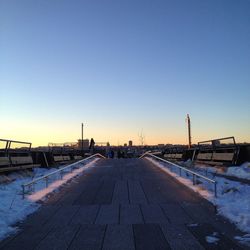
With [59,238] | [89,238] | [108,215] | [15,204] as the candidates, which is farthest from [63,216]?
[89,238]

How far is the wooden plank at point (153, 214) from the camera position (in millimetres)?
9781

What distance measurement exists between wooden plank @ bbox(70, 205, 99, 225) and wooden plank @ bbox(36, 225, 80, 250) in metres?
0.53

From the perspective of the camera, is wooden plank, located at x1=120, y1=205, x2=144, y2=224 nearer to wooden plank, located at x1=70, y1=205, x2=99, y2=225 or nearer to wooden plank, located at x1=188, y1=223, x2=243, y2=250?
wooden plank, located at x1=70, y1=205, x2=99, y2=225

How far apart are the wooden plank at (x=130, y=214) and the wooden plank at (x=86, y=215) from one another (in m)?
0.72

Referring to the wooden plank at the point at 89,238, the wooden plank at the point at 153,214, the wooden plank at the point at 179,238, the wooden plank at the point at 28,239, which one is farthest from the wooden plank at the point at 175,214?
the wooden plank at the point at 28,239

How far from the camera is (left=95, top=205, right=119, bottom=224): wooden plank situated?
9.69 m

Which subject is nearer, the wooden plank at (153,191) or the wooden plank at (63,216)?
the wooden plank at (63,216)

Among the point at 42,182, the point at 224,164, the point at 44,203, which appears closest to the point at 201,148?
the point at 224,164

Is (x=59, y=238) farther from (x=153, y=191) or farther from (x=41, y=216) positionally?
(x=153, y=191)

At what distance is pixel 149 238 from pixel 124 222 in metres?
1.54

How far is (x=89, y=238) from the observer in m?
8.16

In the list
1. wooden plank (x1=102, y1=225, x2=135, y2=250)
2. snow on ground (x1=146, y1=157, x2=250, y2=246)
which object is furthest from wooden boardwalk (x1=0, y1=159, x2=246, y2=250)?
snow on ground (x1=146, y1=157, x2=250, y2=246)

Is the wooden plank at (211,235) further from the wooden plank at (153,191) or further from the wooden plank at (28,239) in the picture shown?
the wooden plank at (153,191)

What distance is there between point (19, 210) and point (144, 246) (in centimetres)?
451
